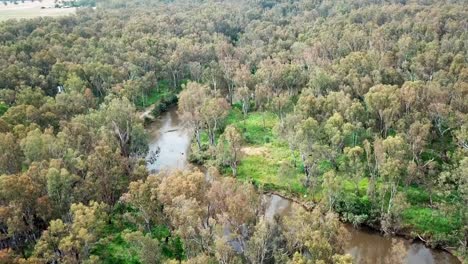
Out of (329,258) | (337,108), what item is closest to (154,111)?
(337,108)

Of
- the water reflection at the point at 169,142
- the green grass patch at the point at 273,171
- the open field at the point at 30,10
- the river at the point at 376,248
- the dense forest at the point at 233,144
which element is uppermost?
the open field at the point at 30,10

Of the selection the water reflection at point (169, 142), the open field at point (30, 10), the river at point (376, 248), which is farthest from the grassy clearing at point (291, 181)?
the open field at point (30, 10)

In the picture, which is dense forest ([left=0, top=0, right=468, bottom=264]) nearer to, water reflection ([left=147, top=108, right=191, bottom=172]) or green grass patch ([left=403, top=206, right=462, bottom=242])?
green grass patch ([left=403, top=206, right=462, bottom=242])

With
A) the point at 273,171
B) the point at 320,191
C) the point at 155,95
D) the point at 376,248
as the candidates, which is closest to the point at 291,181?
Result: the point at 273,171

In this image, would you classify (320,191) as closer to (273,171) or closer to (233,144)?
(273,171)

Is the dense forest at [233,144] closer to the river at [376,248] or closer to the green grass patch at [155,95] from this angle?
the green grass patch at [155,95]

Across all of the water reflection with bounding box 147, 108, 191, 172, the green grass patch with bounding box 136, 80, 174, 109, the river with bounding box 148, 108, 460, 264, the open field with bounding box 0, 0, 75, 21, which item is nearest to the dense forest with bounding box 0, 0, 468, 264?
the green grass patch with bounding box 136, 80, 174, 109

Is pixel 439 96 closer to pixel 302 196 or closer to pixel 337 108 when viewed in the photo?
pixel 337 108
